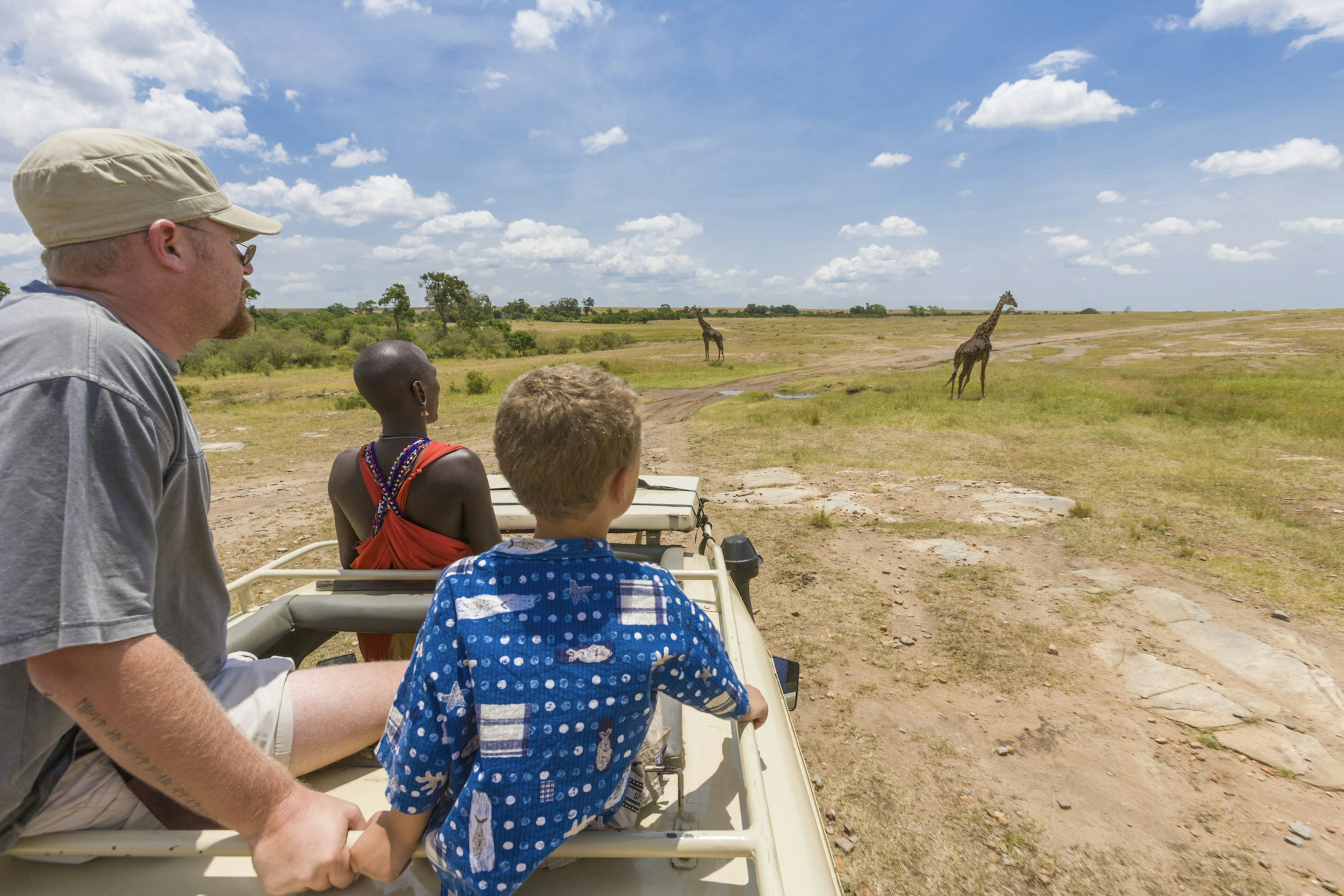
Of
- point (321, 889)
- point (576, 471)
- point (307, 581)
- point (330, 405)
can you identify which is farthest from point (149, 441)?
point (330, 405)

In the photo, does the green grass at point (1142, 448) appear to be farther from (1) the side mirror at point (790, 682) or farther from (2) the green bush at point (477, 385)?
(2) the green bush at point (477, 385)

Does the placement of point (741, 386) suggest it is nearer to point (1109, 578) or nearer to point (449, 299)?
point (1109, 578)

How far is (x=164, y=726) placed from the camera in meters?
1.06

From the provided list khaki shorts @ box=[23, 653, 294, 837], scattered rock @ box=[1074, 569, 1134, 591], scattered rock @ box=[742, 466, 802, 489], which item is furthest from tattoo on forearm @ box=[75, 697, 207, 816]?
scattered rock @ box=[742, 466, 802, 489]

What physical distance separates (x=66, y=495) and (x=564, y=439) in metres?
0.76

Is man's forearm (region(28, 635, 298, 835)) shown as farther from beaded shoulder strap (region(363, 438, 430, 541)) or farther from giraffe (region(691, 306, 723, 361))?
giraffe (region(691, 306, 723, 361))

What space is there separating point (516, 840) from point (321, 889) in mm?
420

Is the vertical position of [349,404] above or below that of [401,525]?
below

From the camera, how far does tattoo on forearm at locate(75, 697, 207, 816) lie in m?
1.02

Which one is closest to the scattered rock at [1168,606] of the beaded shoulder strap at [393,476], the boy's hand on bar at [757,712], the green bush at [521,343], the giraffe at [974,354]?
the boy's hand on bar at [757,712]

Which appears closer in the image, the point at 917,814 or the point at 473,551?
the point at 473,551

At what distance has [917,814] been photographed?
266cm

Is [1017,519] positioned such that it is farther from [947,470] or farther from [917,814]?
[917,814]

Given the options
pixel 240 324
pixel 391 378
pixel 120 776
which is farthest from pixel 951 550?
pixel 120 776
